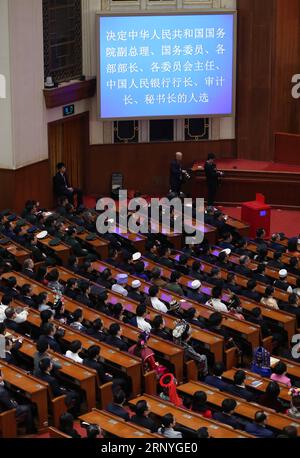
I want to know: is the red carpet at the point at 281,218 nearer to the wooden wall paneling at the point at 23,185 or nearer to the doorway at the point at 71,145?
the doorway at the point at 71,145

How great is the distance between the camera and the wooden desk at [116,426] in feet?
31.0

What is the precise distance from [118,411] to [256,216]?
319 inches

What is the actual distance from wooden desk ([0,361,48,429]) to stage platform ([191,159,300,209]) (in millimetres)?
9836

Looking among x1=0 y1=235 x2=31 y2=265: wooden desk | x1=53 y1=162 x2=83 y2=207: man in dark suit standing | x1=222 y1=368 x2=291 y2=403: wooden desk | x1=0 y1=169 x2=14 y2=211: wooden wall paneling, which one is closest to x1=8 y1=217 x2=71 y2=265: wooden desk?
x1=0 y1=235 x2=31 y2=265: wooden desk

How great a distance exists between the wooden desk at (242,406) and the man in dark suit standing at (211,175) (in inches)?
349

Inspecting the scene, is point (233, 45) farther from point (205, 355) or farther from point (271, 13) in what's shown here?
point (205, 355)

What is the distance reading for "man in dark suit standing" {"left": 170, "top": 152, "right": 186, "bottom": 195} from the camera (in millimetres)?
19734

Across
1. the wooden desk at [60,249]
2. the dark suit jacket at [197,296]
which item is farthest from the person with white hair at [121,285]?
the wooden desk at [60,249]

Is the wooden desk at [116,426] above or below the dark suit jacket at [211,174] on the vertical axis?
below

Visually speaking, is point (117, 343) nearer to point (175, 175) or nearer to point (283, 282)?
point (283, 282)

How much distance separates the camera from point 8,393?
34.9ft

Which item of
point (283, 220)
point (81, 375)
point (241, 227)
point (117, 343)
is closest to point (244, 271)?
point (241, 227)
